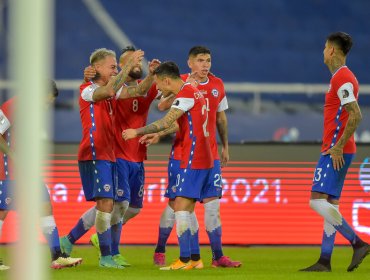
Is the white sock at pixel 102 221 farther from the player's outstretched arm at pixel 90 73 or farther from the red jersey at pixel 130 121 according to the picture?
the player's outstretched arm at pixel 90 73

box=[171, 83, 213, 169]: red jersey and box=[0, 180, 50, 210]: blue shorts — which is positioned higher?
box=[171, 83, 213, 169]: red jersey

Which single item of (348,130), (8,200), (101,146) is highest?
(348,130)

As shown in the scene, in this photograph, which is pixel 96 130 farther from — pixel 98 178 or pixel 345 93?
pixel 345 93

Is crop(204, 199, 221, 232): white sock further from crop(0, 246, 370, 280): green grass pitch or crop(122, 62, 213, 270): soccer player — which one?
crop(0, 246, 370, 280): green grass pitch

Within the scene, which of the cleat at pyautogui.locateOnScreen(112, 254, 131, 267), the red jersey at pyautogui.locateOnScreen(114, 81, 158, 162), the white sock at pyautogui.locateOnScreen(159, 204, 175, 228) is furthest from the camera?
the white sock at pyautogui.locateOnScreen(159, 204, 175, 228)

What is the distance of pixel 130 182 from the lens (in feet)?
26.3

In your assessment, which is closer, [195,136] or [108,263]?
[195,136]

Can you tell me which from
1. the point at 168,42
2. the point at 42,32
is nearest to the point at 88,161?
the point at 42,32

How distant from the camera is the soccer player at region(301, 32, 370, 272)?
699 cm

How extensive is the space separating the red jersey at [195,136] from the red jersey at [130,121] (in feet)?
2.52

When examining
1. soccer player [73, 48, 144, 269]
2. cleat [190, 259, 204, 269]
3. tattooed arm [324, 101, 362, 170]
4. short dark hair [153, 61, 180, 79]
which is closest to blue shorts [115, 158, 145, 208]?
soccer player [73, 48, 144, 269]

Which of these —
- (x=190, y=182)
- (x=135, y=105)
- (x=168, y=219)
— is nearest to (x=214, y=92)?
(x=135, y=105)

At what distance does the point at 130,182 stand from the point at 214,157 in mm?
806

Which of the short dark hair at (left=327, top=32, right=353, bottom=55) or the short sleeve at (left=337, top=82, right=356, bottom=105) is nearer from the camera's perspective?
the short sleeve at (left=337, top=82, right=356, bottom=105)
